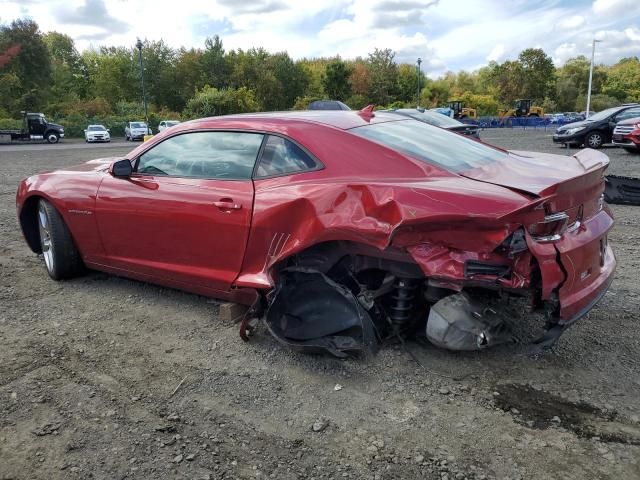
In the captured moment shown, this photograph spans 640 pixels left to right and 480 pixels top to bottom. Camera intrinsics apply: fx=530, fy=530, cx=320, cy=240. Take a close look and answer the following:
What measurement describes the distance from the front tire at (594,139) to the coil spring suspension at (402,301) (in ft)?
53.4

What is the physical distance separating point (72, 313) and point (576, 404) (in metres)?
3.39

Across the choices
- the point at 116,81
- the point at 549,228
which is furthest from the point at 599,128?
the point at 116,81

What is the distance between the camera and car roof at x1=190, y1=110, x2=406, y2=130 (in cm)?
339

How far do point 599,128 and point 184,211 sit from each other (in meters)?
16.5

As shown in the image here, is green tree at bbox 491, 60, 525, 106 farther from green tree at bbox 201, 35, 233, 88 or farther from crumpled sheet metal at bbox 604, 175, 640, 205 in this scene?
crumpled sheet metal at bbox 604, 175, 640, 205

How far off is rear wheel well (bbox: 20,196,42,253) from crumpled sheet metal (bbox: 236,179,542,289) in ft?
8.73

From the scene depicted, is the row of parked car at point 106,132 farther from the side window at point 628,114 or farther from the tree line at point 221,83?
the side window at point 628,114

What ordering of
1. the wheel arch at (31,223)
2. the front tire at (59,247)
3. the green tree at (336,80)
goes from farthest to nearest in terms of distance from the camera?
the green tree at (336,80) < the wheel arch at (31,223) < the front tire at (59,247)

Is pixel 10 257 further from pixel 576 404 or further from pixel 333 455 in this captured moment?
pixel 576 404

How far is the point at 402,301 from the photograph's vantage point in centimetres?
299

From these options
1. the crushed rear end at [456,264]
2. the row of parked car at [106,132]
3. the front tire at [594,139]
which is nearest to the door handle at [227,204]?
the crushed rear end at [456,264]

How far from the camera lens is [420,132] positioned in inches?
142

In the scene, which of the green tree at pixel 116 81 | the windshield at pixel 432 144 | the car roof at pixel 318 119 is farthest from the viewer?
the green tree at pixel 116 81

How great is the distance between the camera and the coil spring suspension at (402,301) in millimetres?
2951
